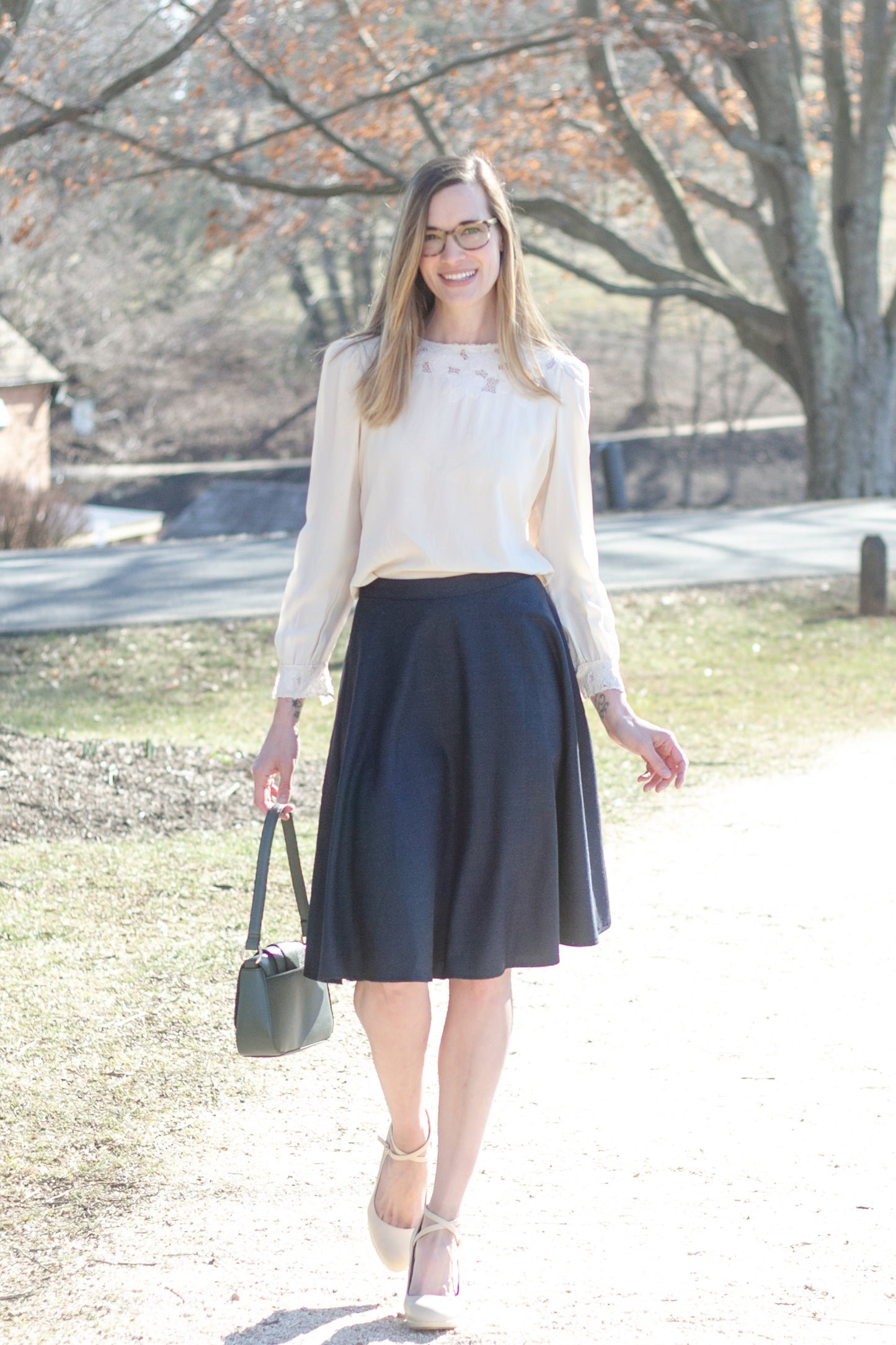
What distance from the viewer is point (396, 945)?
8.00 ft

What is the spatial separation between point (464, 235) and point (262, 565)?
10151 millimetres

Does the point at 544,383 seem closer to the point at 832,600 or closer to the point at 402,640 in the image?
the point at 402,640

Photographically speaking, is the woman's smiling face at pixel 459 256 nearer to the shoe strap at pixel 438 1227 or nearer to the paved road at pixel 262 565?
the shoe strap at pixel 438 1227

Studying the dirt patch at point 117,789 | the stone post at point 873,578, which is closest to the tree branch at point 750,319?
the stone post at point 873,578

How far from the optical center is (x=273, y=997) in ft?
8.65

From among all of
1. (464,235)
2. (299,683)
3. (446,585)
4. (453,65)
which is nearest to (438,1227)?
(299,683)

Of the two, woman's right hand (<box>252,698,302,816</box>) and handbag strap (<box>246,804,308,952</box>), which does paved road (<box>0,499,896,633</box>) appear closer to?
handbag strap (<box>246,804,308,952</box>)

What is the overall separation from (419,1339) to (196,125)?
14931mm

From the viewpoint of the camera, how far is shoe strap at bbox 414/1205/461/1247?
2.58 m

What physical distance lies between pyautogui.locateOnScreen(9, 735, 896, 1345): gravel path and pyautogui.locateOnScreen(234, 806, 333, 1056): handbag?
44cm

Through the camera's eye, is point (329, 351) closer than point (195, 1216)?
Yes

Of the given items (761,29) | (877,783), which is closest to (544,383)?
(877,783)

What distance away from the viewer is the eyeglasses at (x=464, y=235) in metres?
2.59

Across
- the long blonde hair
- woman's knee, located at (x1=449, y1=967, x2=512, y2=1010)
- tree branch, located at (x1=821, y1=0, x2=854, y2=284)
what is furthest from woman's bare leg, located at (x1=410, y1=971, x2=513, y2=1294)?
tree branch, located at (x1=821, y1=0, x2=854, y2=284)
